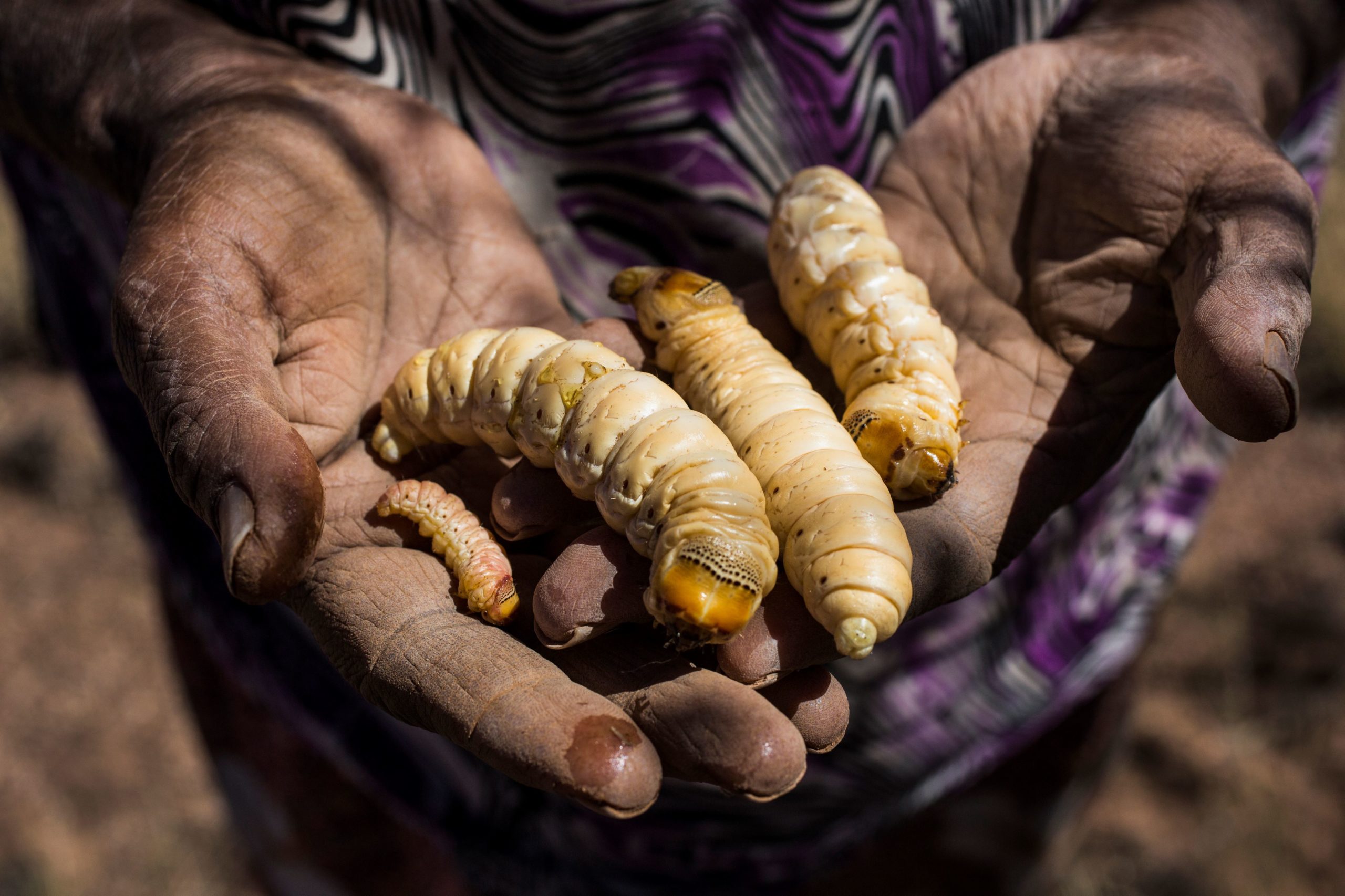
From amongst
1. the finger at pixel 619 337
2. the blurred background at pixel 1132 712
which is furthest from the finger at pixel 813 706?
the blurred background at pixel 1132 712

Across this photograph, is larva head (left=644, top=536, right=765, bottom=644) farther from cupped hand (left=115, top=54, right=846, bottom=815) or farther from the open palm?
the open palm

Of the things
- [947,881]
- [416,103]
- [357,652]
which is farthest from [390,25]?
[947,881]

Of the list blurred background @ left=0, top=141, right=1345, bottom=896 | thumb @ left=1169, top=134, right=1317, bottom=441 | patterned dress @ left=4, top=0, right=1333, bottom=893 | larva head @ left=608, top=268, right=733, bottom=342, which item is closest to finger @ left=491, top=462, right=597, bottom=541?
larva head @ left=608, top=268, right=733, bottom=342

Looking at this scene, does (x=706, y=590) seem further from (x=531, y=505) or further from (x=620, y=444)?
(x=531, y=505)

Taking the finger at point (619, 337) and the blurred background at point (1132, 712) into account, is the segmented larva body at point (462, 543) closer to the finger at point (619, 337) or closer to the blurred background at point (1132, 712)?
the finger at point (619, 337)

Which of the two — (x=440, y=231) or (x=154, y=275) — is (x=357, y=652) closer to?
(x=154, y=275)

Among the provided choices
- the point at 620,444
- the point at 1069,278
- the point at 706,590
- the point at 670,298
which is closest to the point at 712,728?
the point at 706,590

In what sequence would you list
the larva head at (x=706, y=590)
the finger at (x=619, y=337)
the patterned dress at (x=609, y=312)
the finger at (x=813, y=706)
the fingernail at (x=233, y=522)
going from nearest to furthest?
the fingernail at (x=233, y=522) < the larva head at (x=706, y=590) < the finger at (x=813, y=706) < the finger at (x=619, y=337) < the patterned dress at (x=609, y=312)
